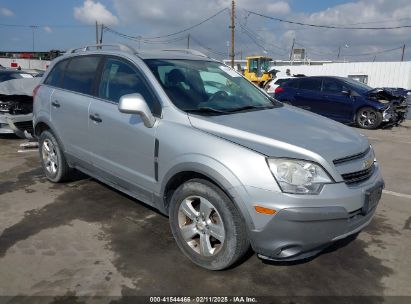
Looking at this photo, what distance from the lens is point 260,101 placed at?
420 cm

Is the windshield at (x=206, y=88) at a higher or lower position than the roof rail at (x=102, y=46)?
lower

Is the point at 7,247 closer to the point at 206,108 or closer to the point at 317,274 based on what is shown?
the point at 206,108

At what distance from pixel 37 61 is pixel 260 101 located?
4838 centimetres

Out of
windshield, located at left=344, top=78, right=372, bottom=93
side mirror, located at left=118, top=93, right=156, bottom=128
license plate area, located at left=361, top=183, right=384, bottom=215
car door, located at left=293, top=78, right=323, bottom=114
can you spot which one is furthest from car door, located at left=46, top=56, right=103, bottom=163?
windshield, located at left=344, top=78, right=372, bottom=93

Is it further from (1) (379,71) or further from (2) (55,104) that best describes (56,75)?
(1) (379,71)

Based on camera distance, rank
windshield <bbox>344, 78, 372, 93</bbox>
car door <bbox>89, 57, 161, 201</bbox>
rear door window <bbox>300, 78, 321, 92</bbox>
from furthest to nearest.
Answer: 1. rear door window <bbox>300, 78, 321, 92</bbox>
2. windshield <bbox>344, 78, 372, 93</bbox>
3. car door <bbox>89, 57, 161, 201</bbox>

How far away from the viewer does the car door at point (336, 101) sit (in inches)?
→ 476

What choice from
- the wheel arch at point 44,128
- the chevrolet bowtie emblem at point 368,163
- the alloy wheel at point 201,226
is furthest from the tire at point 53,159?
the chevrolet bowtie emblem at point 368,163

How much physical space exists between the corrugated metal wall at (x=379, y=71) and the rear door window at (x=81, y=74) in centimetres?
2990

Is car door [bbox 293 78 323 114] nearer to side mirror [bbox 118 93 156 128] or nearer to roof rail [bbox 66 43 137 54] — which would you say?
roof rail [bbox 66 43 137 54]

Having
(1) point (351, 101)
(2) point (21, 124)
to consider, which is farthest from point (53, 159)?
(1) point (351, 101)

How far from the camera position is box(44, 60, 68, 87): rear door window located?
200 inches

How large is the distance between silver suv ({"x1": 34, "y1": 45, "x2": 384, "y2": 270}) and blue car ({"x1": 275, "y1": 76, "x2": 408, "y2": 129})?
328 inches

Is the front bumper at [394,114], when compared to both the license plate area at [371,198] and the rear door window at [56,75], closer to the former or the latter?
the license plate area at [371,198]
